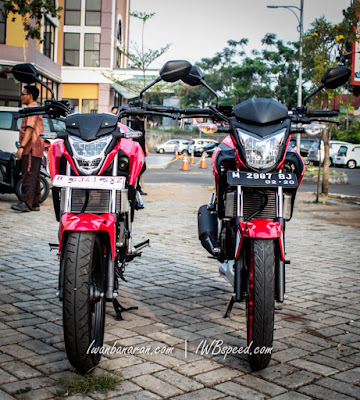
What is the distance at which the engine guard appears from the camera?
3705 mm

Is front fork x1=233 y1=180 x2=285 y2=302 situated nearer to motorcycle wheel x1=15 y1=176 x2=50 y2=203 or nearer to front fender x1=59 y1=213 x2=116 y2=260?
front fender x1=59 y1=213 x2=116 y2=260

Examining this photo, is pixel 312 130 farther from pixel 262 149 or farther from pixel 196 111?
pixel 196 111

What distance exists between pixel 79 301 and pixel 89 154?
2.94 feet

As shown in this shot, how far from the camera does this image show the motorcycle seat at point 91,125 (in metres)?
3.79

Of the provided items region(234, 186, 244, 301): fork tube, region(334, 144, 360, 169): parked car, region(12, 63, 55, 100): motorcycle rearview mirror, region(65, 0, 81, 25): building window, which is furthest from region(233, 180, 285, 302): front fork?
region(65, 0, 81, 25): building window

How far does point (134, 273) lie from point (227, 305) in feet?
4.56

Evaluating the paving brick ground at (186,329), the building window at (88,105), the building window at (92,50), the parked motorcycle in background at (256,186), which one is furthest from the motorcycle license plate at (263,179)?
the building window at (92,50)

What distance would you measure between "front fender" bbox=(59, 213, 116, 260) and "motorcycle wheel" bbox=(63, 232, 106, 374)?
1.3 inches

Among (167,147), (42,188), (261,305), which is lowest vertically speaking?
(261,305)

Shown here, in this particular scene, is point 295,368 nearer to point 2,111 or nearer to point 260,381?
point 260,381

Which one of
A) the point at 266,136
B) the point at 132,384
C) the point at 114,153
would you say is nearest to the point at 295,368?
the point at 132,384

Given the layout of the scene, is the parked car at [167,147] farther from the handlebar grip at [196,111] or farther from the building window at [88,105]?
the handlebar grip at [196,111]

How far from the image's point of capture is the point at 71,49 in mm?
43062

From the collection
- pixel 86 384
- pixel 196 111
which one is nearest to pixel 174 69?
pixel 196 111
